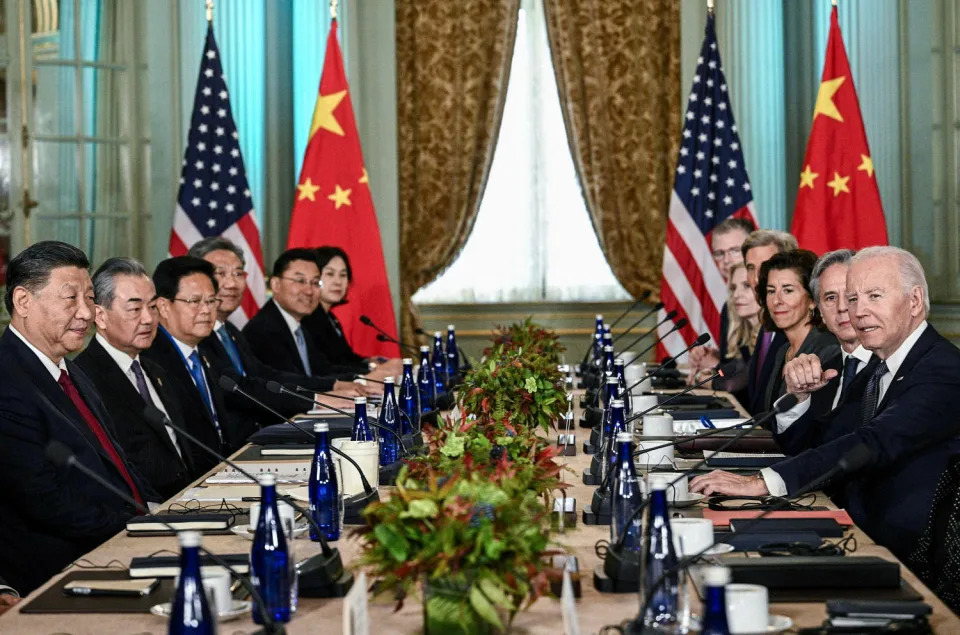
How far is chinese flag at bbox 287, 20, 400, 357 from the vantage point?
7324mm

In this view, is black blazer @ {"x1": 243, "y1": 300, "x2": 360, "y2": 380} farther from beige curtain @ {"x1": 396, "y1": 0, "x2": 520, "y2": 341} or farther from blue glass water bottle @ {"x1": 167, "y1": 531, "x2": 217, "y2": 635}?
blue glass water bottle @ {"x1": 167, "y1": 531, "x2": 217, "y2": 635}

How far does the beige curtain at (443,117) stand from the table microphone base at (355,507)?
521 cm

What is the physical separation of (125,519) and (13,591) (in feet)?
1.14

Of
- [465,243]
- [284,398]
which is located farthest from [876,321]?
[465,243]

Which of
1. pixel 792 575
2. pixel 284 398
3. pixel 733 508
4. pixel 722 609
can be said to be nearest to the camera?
pixel 722 609

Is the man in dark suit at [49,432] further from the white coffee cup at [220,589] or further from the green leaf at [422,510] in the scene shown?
the green leaf at [422,510]

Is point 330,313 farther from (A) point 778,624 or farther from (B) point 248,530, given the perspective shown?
(A) point 778,624

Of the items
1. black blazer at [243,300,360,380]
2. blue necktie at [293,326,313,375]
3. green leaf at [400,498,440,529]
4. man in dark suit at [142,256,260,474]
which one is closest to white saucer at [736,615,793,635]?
green leaf at [400,498,440,529]

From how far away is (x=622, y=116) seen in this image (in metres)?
7.93

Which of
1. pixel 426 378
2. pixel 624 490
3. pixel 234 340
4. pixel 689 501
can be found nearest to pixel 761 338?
pixel 426 378

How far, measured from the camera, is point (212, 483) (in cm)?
316

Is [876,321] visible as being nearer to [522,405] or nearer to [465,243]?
[522,405]

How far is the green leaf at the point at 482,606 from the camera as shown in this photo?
158 cm

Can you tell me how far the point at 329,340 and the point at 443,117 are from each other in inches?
73.9
